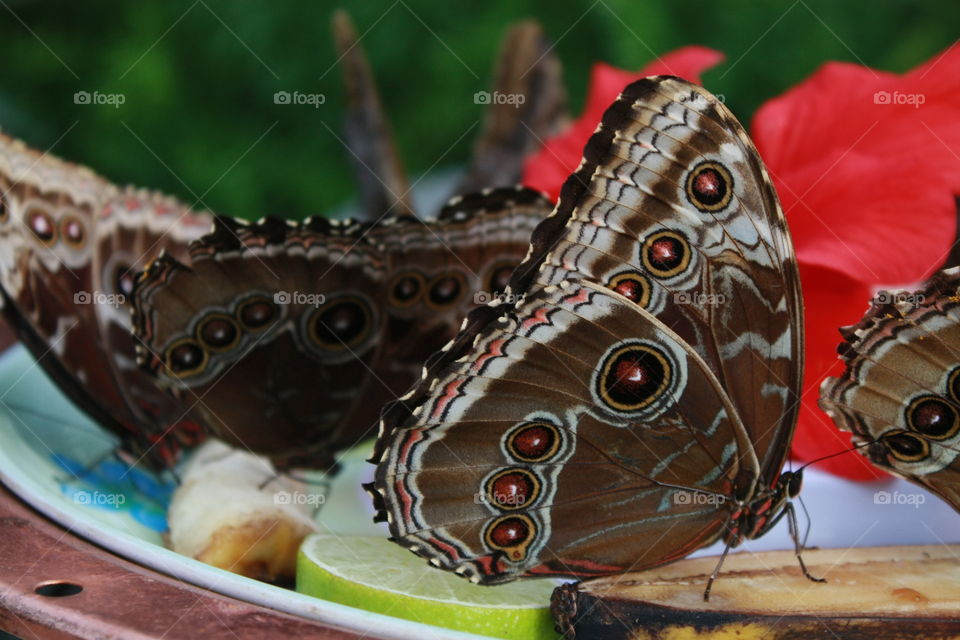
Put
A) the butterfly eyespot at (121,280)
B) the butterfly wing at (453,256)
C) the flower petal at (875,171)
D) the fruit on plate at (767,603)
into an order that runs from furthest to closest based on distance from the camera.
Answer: the butterfly eyespot at (121,280), the butterfly wing at (453,256), the flower petal at (875,171), the fruit on plate at (767,603)

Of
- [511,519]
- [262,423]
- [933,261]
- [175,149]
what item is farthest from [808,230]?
[175,149]

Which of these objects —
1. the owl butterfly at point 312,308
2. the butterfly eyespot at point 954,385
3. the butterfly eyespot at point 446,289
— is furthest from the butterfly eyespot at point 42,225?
the butterfly eyespot at point 954,385

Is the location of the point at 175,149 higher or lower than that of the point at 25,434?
higher

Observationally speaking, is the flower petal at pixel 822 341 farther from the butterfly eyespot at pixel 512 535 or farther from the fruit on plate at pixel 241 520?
the fruit on plate at pixel 241 520

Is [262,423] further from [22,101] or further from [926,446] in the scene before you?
[22,101]

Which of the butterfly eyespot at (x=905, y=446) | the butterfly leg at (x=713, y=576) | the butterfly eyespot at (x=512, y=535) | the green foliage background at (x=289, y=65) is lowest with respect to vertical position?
the butterfly leg at (x=713, y=576)

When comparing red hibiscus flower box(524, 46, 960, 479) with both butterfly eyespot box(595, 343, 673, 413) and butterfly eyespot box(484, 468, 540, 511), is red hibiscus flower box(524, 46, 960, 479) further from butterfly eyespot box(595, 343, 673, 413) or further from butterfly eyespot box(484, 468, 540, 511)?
butterfly eyespot box(484, 468, 540, 511)

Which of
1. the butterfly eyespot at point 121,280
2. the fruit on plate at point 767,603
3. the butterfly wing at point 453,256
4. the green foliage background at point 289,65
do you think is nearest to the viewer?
the fruit on plate at point 767,603
